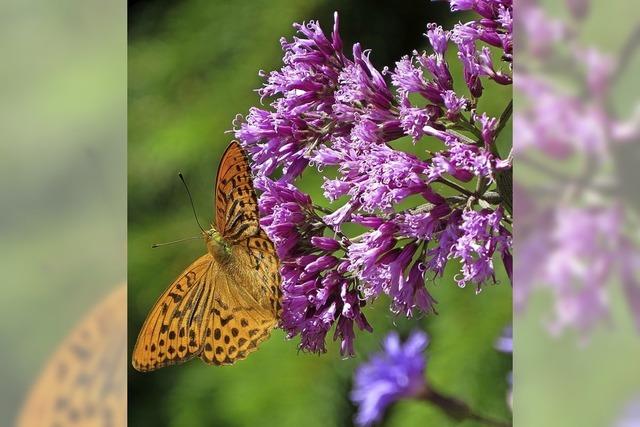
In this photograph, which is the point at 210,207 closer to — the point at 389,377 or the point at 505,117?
the point at 389,377

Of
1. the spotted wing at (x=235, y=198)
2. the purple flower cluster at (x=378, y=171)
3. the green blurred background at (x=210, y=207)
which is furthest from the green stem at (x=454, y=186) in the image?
the spotted wing at (x=235, y=198)

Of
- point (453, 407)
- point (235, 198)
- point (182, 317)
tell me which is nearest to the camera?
point (453, 407)

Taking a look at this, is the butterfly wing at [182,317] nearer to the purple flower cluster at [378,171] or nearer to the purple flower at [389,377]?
the purple flower cluster at [378,171]
